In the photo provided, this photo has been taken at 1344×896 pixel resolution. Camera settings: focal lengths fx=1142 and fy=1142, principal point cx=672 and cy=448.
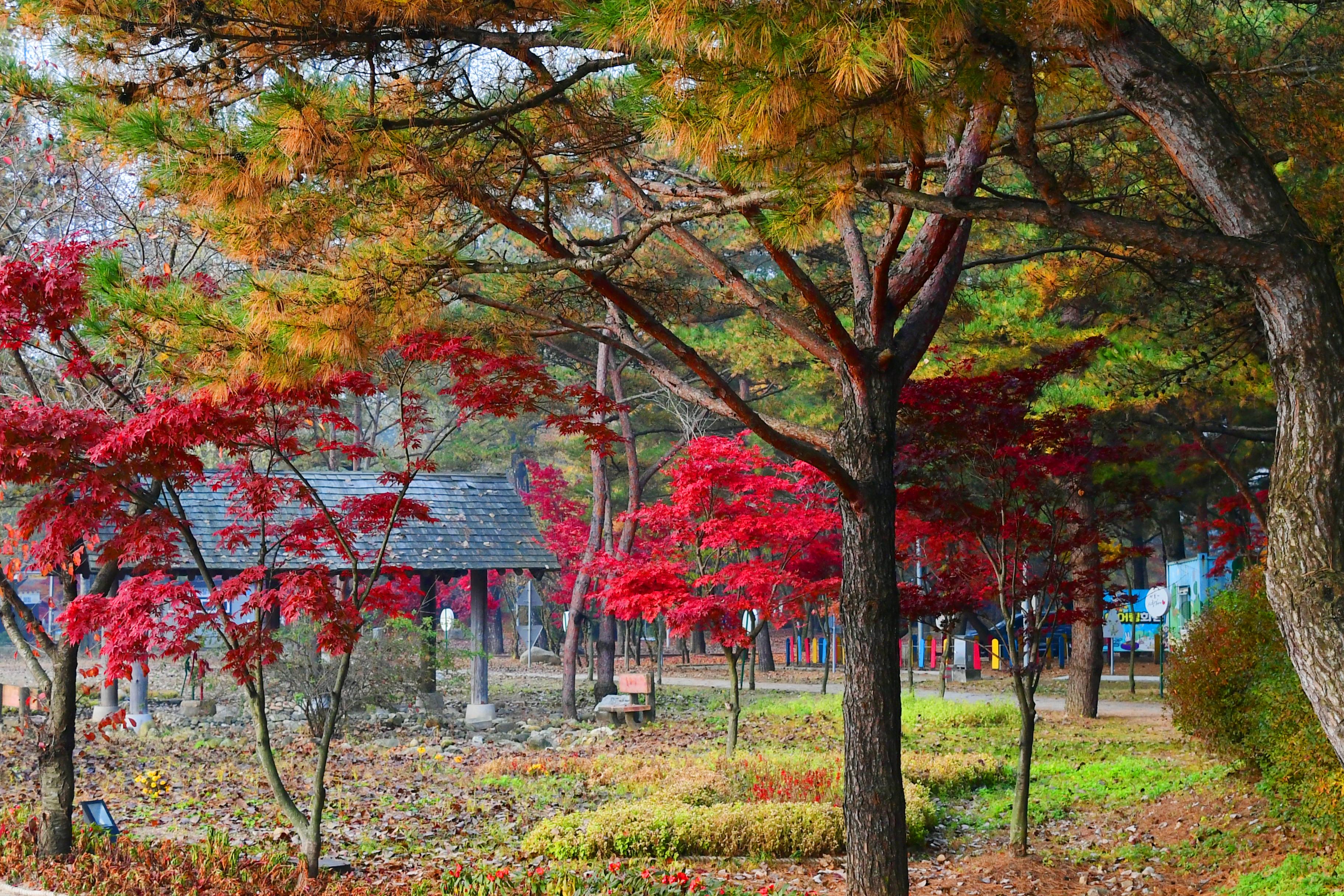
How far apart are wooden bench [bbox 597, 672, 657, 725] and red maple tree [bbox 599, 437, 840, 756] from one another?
3.18 metres

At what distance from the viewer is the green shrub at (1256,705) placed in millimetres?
6410

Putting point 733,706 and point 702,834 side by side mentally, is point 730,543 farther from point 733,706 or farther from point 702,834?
point 702,834

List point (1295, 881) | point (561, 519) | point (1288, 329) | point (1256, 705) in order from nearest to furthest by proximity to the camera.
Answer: point (1288, 329) < point (1295, 881) < point (1256, 705) < point (561, 519)

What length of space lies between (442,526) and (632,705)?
410cm

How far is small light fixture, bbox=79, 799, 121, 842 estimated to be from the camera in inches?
269

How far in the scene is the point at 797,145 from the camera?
463cm

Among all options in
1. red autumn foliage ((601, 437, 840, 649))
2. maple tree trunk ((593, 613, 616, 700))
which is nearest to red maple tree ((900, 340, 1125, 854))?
red autumn foliage ((601, 437, 840, 649))

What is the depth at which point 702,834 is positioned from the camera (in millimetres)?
7613

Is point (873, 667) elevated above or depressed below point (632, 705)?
above

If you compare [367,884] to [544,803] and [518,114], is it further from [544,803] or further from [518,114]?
[518,114]

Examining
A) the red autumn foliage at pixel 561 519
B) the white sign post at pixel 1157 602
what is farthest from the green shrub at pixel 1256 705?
the red autumn foliage at pixel 561 519

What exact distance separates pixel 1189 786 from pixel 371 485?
12180 mm

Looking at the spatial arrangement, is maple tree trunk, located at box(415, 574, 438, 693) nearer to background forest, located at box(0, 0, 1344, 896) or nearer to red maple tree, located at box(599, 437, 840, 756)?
red maple tree, located at box(599, 437, 840, 756)

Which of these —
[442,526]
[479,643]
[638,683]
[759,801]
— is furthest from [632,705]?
[759,801]
